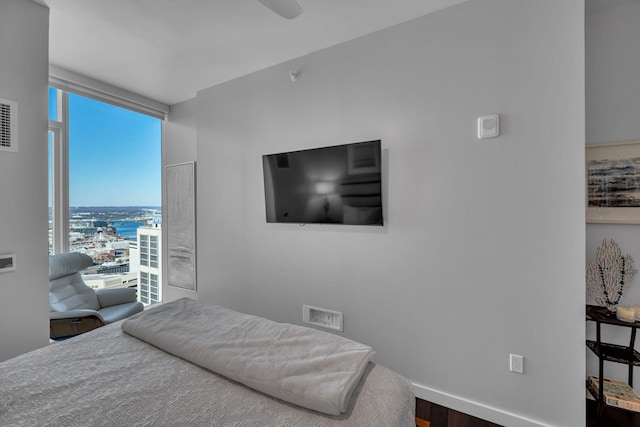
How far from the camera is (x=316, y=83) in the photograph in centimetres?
247

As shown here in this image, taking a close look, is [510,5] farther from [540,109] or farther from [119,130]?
[119,130]

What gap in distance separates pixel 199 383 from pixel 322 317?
1428 mm

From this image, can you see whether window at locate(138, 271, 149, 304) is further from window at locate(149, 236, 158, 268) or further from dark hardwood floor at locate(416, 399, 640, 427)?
dark hardwood floor at locate(416, 399, 640, 427)

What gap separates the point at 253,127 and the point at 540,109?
229cm

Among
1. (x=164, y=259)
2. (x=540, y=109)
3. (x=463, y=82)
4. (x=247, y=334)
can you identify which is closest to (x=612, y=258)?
(x=540, y=109)

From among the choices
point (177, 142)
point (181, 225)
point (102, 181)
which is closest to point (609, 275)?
point (181, 225)

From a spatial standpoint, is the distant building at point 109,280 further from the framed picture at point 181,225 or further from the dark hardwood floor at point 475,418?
the dark hardwood floor at point 475,418

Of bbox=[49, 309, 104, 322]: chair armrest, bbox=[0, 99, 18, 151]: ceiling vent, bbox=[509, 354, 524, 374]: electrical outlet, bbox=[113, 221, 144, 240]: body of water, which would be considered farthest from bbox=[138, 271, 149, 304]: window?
bbox=[509, 354, 524, 374]: electrical outlet

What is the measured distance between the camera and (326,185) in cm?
233

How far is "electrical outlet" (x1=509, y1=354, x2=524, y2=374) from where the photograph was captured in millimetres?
1744

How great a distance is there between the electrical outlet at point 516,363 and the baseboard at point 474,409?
285 millimetres

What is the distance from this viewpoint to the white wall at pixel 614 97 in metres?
1.80

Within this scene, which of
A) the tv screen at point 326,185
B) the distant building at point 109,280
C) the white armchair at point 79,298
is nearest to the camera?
the tv screen at point 326,185

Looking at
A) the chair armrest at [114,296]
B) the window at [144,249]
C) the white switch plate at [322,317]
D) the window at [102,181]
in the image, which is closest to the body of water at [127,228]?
the window at [102,181]
